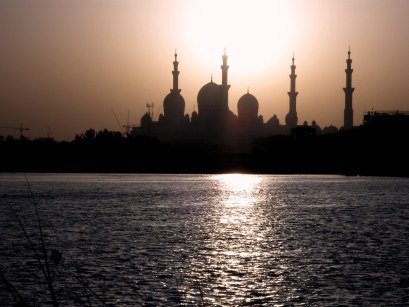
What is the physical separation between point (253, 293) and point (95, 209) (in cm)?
4702

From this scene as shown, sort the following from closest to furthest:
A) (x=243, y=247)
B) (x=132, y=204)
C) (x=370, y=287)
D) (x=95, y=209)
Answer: (x=370, y=287)
(x=243, y=247)
(x=95, y=209)
(x=132, y=204)

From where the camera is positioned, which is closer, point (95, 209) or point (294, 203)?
point (95, 209)

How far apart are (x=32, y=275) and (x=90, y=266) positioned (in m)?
3.26

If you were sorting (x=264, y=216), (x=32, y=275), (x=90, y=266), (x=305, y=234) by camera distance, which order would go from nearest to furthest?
(x=32, y=275) → (x=90, y=266) → (x=305, y=234) → (x=264, y=216)

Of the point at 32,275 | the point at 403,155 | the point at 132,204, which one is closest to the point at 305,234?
the point at 32,275

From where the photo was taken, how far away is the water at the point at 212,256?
28391mm

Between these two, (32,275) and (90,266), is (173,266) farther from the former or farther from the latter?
(32,275)

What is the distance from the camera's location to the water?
28.4 meters

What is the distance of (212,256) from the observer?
39000 mm

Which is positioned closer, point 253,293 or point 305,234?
point 253,293

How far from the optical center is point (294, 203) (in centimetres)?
8756

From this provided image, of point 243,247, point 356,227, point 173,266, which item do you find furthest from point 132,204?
point 173,266

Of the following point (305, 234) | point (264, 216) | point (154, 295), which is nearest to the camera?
point (154, 295)

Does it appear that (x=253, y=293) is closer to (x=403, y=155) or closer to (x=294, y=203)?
(x=294, y=203)
